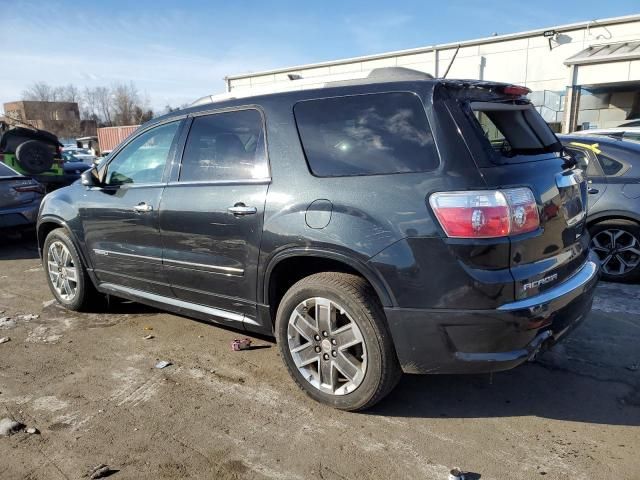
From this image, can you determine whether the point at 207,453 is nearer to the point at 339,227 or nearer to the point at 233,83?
the point at 339,227

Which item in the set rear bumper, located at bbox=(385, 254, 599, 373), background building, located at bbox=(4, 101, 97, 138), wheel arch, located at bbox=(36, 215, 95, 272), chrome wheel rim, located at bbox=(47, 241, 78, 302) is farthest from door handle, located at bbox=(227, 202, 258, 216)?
background building, located at bbox=(4, 101, 97, 138)

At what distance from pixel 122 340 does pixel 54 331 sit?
2.44ft

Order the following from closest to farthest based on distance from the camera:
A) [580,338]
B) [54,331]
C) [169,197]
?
[169,197] < [580,338] < [54,331]

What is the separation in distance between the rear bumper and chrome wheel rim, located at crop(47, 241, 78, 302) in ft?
11.3

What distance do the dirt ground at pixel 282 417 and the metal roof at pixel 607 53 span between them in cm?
1454

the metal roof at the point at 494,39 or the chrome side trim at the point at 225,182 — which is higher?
the metal roof at the point at 494,39

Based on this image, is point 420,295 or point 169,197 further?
point 169,197

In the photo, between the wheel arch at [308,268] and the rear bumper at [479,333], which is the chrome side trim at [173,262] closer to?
the wheel arch at [308,268]

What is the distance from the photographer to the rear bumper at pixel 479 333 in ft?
7.82

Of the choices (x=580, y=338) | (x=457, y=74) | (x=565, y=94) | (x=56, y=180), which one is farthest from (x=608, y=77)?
(x=56, y=180)

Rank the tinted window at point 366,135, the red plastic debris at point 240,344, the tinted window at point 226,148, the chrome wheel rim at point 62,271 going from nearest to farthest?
the tinted window at point 366,135 → the tinted window at point 226,148 → the red plastic debris at point 240,344 → the chrome wheel rim at point 62,271

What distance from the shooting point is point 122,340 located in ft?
13.4

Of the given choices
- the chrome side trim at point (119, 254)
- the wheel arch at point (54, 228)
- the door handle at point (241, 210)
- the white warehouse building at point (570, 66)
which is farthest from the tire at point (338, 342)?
the white warehouse building at point (570, 66)

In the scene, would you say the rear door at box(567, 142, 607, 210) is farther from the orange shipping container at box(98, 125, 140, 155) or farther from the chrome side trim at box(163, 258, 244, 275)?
the orange shipping container at box(98, 125, 140, 155)
